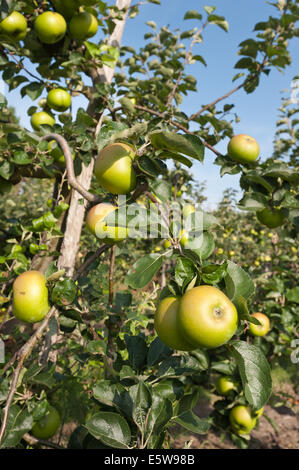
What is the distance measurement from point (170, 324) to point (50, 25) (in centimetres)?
153

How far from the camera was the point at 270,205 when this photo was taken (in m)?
1.26

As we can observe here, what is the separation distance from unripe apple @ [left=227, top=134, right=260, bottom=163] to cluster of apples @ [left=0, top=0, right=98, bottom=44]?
939 mm

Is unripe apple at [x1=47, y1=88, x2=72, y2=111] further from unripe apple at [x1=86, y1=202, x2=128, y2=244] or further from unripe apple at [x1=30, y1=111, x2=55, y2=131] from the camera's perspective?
unripe apple at [x1=86, y1=202, x2=128, y2=244]

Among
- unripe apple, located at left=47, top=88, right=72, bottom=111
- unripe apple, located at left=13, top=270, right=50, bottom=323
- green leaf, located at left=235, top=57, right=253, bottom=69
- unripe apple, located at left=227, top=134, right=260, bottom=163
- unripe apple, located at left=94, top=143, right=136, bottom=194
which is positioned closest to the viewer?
unripe apple, located at left=94, top=143, right=136, bottom=194

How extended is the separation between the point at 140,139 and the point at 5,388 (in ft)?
2.91

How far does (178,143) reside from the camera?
651 millimetres

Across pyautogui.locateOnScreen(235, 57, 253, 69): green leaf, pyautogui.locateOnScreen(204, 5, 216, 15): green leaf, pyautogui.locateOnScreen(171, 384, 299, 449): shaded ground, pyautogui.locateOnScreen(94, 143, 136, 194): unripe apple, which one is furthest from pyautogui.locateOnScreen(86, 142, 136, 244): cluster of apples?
pyautogui.locateOnScreen(171, 384, 299, 449): shaded ground

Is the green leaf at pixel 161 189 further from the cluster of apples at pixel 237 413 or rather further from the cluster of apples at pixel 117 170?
the cluster of apples at pixel 237 413

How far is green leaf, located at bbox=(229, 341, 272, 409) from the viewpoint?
58 cm

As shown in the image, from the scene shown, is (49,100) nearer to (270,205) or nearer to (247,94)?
(247,94)

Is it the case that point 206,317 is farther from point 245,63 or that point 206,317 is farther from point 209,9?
point 209,9

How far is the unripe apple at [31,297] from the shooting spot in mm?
876

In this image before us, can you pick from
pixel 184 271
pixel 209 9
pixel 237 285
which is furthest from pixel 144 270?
pixel 209 9

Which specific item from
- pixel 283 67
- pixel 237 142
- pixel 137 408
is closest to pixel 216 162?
pixel 237 142
